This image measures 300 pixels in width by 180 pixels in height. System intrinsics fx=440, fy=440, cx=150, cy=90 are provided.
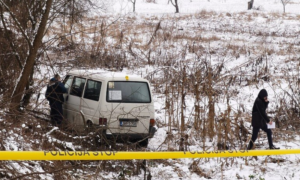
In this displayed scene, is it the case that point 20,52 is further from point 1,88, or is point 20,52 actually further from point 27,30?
point 1,88

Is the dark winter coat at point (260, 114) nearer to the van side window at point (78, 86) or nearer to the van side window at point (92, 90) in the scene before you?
the van side window at point (92, 90)

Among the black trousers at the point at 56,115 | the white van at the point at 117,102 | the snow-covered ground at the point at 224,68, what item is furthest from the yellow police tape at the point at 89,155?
the white van at the point at 117,102

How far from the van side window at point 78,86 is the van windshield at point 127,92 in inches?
35.2

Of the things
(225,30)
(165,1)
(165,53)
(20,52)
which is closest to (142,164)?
(20,52)

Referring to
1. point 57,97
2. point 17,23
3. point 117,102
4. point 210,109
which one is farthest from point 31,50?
point 210,109

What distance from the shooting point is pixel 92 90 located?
9734 mm

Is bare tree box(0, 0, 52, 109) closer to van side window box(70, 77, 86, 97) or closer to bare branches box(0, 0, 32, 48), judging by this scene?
bare branches box(0, 0, 32, 48)

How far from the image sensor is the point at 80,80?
33.3ft

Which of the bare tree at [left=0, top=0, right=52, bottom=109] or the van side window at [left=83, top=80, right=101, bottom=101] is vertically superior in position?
the bare tree at [left=0, top=0, right=52, bottom=109]

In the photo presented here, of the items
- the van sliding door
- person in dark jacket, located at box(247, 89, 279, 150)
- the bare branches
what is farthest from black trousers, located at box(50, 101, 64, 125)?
person in dark jacket, located at box(247, 89, 279, 150)

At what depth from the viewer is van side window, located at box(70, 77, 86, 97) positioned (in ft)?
A: 33.0

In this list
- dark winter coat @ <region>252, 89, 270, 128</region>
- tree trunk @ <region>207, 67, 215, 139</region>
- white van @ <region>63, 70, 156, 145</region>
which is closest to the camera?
white van @ <region>63, 70, 156, 145</region>

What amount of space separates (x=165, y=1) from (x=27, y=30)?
52.0 meters

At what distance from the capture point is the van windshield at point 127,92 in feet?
30.9
